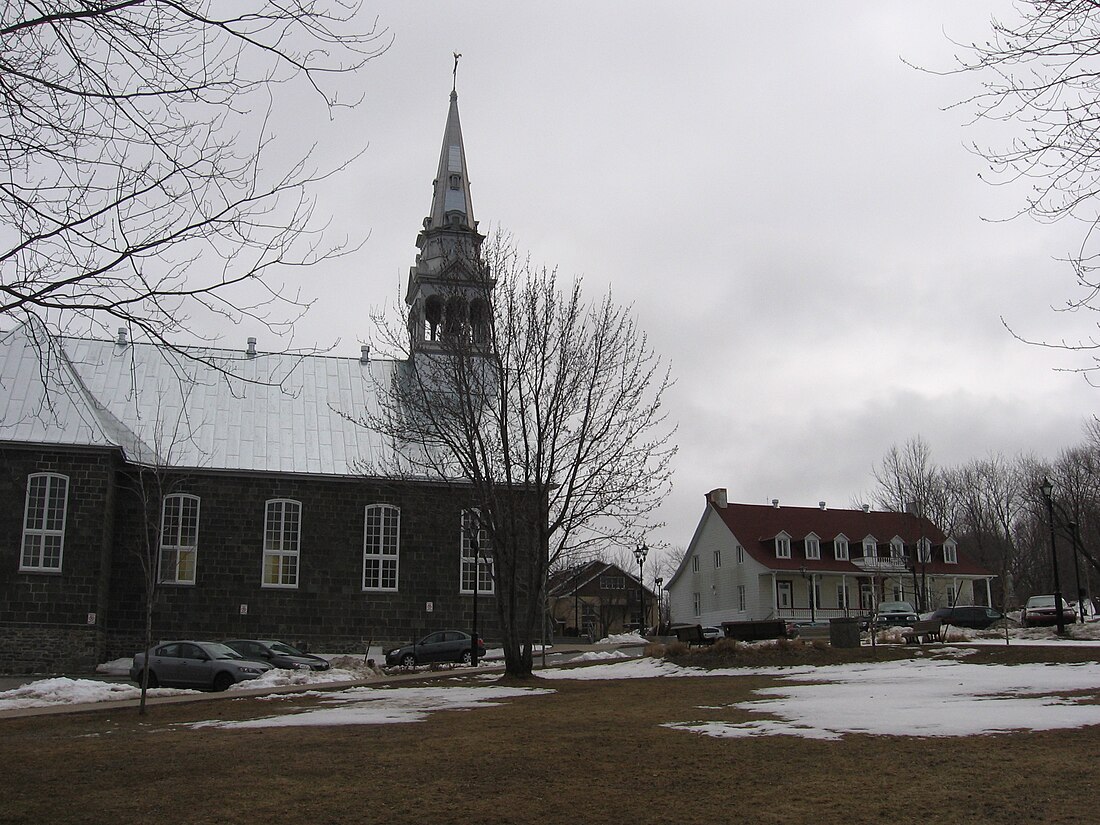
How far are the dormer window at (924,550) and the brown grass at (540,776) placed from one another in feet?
164

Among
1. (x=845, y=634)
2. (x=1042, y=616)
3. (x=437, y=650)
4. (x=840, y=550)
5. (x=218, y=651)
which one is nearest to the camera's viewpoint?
(x=218, y=651)

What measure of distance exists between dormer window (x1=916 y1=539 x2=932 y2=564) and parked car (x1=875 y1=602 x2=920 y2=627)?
33.8 feet

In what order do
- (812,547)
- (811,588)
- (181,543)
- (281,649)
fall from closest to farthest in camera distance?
(281,649), (181,543), (811,588), (812,547)

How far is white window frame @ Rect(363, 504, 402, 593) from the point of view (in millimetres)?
39375

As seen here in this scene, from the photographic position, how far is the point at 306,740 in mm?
12383

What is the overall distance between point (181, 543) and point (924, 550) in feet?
139

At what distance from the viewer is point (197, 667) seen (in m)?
25.5

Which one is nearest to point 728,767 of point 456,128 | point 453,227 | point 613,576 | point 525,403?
point 525,403

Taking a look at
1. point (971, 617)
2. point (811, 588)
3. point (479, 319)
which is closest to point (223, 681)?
point (479, 319)

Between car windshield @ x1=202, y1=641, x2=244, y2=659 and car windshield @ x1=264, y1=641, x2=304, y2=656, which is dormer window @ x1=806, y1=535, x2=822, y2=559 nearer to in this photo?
car windshield @ x1=264, y1=641, x2=304, y2=656

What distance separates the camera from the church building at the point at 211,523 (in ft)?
112

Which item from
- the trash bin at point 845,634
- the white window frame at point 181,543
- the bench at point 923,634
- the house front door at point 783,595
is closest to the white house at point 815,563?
the house front door at point 783,595

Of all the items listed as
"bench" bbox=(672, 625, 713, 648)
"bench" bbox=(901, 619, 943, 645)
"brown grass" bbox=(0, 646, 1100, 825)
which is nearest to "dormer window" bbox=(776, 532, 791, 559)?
"bench" bbox=(901, 619, 943, 645)

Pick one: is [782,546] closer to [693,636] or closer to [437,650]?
[693,636]
